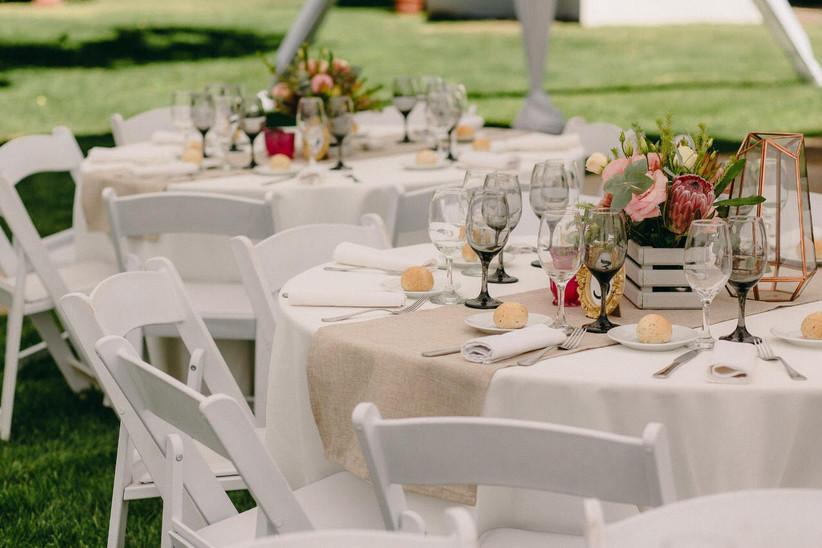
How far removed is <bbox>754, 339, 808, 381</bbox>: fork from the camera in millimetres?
2107

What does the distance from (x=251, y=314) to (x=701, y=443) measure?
7.65 ft

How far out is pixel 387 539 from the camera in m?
1.37

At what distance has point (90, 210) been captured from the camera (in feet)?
15.6

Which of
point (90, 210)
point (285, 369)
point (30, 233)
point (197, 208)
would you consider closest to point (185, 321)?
point (285, 369)

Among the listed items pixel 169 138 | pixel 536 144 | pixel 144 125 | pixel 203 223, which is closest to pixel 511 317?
pixel 203 223

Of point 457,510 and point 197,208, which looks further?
point 197,208

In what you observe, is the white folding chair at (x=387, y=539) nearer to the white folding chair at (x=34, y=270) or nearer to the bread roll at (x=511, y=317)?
the bread roll at (x=511, y=317)

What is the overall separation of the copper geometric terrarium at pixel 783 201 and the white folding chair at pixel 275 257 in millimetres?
1260

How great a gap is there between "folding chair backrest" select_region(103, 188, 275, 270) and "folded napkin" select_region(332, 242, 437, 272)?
2.97 ft

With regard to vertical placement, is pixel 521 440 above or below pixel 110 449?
above

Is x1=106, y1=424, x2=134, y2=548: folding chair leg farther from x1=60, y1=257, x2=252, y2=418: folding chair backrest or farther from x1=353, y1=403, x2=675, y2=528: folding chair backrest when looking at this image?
x1=353, y1=403, x2=675, y2=528: folding chair backrest

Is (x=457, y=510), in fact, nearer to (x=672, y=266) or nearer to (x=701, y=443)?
(x=701, y=443)

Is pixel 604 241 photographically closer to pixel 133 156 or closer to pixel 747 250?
pixel 747 250

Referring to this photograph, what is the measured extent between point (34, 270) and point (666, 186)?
2804mm
